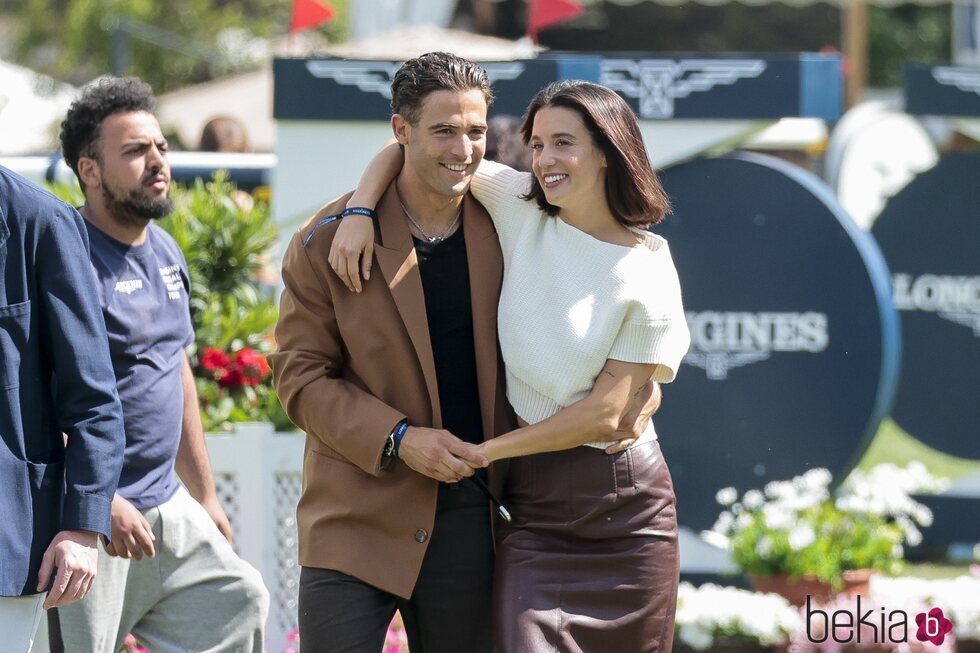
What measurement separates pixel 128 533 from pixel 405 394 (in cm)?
89

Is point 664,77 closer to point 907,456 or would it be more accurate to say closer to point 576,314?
point 576,314

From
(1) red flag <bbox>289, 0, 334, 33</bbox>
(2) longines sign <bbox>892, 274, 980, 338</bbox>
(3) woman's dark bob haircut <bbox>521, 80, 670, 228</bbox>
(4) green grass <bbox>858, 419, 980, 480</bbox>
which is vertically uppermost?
(1) red flag <bbox>289, 0, 334, 33</bbox>

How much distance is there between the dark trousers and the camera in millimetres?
3605

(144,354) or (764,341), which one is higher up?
(144,354)

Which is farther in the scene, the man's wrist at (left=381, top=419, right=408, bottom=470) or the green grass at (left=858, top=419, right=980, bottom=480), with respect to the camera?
the green grass at (left=858, top=419, right=980, bottom=480)

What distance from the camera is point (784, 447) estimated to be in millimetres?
6371

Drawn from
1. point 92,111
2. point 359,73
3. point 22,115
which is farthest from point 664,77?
point 22,115

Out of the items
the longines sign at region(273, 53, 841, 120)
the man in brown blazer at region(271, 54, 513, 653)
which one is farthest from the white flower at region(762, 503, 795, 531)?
the man in brown blazer at region(271, 54, 513, 653)

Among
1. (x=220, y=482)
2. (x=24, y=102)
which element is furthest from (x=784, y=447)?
(x=24, y=102)

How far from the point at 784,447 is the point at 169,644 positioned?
9.92 feet

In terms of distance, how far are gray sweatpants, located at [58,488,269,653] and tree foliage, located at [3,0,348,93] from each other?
22.2 metres

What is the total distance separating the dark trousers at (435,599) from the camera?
3.61 metres

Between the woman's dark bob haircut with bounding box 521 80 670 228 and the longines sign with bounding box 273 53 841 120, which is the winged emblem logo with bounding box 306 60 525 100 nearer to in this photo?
the longines sign with bounding box 273 53 841 120

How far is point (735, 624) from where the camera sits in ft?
18.2
